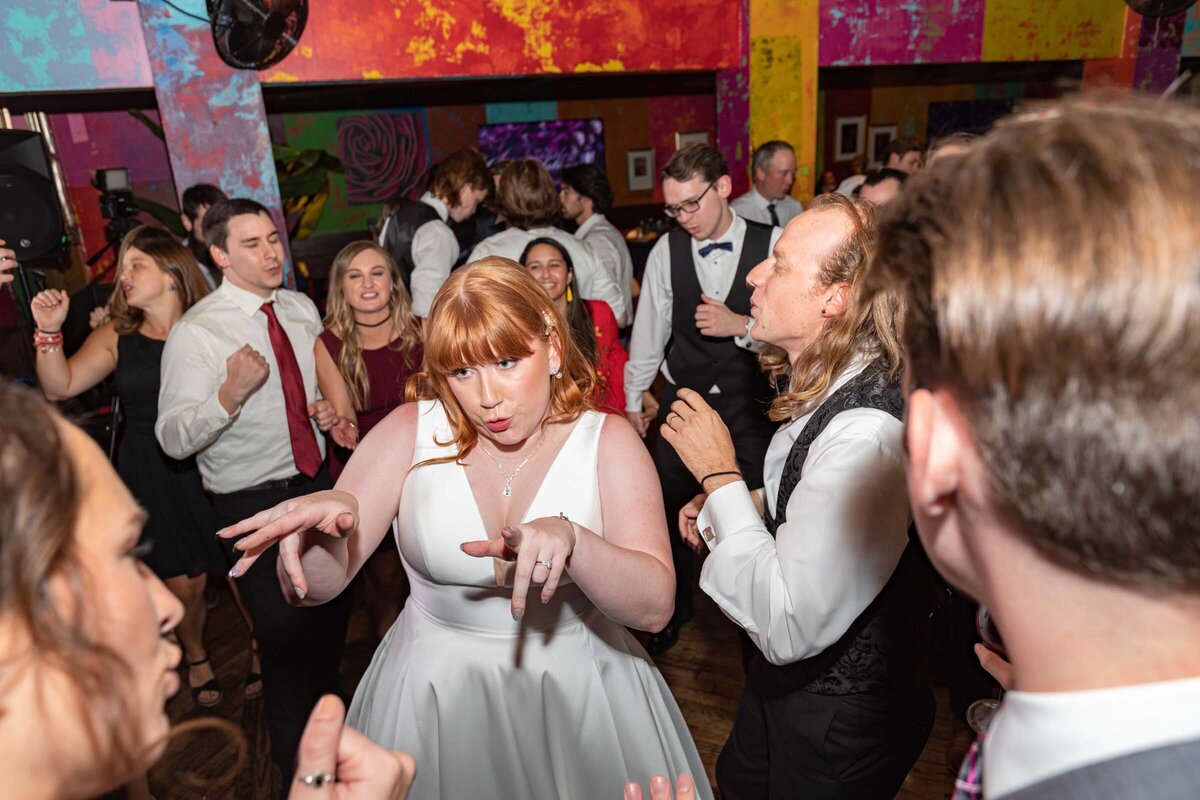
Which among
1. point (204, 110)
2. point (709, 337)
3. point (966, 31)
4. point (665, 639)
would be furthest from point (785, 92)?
point (665, 639)

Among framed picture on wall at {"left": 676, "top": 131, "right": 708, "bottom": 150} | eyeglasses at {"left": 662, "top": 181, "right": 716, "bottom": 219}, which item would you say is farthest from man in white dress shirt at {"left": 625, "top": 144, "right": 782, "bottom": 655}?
framed picture on wall at {"left": 676, "top": 131, "right": 708, "bottom": 150}

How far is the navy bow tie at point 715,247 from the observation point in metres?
3.34

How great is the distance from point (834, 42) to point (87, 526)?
5932 mm

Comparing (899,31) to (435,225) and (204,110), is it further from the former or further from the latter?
(204,110)

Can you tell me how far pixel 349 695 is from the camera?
2.95m

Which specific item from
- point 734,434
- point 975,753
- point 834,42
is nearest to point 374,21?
point 734,434

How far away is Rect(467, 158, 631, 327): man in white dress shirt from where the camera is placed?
12.0 feet

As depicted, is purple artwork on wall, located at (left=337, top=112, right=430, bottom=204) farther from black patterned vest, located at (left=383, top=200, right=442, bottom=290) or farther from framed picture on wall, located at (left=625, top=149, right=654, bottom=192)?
black patterned vest, located at (left=383, top=200, right=442, bottom=290)

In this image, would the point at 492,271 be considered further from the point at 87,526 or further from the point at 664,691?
the point at 87,526

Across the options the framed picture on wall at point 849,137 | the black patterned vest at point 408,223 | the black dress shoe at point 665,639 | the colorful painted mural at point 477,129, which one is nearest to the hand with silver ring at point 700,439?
the black dress shoe at point 665,639

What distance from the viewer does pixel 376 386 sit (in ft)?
9.73

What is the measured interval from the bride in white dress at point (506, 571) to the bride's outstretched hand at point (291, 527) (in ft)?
0.17

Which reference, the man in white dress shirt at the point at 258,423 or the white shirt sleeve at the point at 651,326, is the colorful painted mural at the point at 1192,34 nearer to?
the white shirt sleeve at the point at 651,326

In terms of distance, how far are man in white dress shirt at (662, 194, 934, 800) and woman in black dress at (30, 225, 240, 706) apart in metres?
2.14
